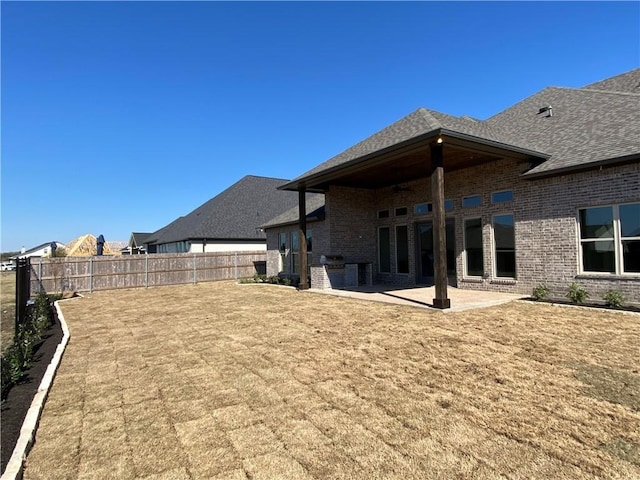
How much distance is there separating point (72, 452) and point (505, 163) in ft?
38.1

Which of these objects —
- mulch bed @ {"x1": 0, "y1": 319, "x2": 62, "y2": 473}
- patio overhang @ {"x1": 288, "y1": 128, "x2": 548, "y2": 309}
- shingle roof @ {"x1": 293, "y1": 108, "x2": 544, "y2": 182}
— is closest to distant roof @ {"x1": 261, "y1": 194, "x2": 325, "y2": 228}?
patio overhang @ {"x1": 288, "y1": 128, "x2": 548, "y2": 309}

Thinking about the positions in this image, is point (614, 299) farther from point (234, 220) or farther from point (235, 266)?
point (234, 220)

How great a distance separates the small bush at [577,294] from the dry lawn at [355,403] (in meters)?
1.39

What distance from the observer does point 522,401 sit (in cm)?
350

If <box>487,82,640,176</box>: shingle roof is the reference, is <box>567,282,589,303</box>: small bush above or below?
below

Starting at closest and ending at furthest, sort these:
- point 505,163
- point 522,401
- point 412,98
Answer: point 522,401, point 505,163, point 412,98

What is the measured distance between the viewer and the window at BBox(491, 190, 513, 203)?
10382 millimetres

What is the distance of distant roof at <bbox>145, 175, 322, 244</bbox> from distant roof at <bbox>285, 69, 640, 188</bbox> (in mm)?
11864

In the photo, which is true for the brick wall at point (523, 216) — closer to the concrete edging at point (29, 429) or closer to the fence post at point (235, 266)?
the fence post at point (235, 266)

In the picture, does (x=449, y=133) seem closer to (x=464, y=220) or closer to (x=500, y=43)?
(x=464, y=220)

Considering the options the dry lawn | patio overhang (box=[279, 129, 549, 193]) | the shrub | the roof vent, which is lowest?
the dry lawn

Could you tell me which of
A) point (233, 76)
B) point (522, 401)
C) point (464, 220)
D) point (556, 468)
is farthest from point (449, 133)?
point (233, 76)

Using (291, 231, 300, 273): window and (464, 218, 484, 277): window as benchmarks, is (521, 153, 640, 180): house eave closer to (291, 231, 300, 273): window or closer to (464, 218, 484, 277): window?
(464, 218, 484, 277): window

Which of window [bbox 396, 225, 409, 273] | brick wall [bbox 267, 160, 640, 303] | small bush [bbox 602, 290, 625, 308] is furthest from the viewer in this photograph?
window [bbox 396, 225, 409, 273]
